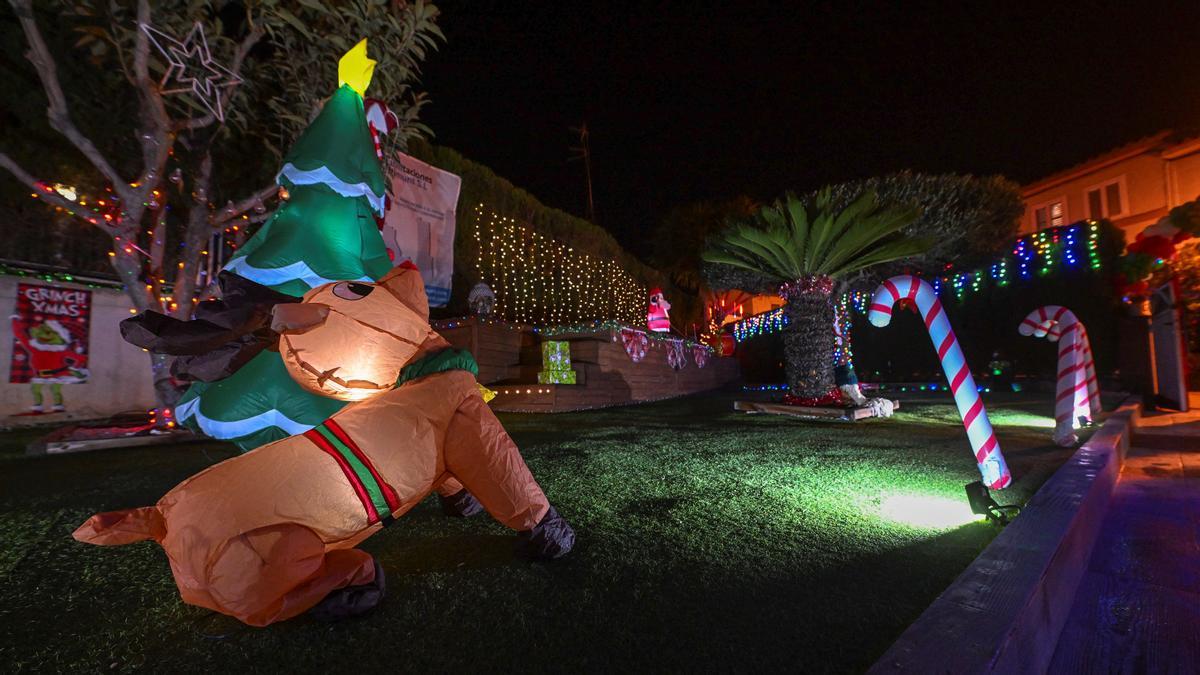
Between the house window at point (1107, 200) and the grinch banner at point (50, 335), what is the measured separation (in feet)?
91.8

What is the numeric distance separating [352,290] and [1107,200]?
25.8 m

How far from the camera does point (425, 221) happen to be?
25.5 ft

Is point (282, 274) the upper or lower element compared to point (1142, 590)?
upper

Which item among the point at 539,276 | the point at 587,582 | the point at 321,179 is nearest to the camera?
the point at 587,582

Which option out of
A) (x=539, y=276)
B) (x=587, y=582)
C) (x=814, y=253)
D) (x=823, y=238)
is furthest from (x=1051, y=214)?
(x=587, y=582)

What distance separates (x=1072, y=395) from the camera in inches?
206

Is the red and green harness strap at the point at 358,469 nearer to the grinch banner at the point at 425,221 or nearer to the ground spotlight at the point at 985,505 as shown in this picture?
the ground spotlight at the point at 985,505

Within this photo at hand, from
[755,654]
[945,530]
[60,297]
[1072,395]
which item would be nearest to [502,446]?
[755,654]

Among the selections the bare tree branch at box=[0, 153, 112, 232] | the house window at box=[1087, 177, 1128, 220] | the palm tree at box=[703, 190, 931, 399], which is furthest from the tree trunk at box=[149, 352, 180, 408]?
the house window at box=[1087, 177, 1128, 220]

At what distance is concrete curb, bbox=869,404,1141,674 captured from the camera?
120 cm

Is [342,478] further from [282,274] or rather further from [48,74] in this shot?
[48,74]

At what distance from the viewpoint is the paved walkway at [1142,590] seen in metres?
1.66

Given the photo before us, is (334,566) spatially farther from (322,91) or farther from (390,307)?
(322,91)

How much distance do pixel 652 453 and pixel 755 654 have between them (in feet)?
11.1
